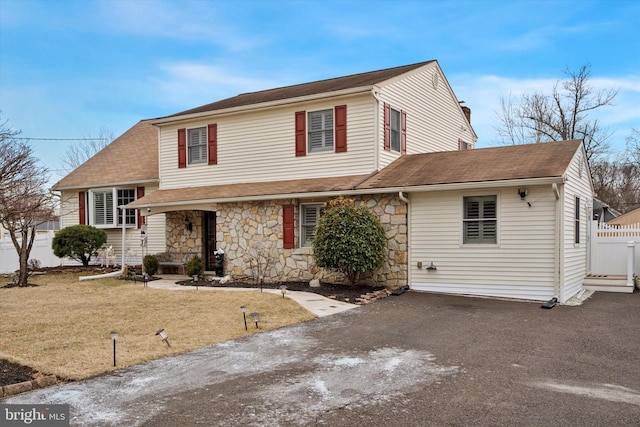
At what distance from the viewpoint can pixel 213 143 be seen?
1631cm

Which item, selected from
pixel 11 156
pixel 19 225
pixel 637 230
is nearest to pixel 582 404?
pixel 11 156

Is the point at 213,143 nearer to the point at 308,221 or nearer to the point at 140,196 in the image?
the point at 140,196

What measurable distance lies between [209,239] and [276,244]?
355cm

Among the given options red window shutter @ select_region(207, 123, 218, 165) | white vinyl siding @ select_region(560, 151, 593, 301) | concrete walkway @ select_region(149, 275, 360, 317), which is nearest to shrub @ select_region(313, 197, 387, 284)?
concrete walkway @ select_region(149, 275, 360, 317)

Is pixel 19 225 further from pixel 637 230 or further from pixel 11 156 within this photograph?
pixel 637 230

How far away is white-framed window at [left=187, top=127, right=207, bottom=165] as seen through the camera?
657 inches

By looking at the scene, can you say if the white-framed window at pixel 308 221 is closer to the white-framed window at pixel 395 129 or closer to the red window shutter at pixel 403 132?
the white-framed window at pixel 395 129

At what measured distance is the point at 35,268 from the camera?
742 inches

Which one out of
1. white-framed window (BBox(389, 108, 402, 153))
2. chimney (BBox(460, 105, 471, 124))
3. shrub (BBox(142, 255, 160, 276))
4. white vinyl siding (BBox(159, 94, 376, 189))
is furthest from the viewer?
chimney (BBox(460, 105, 471, 124))

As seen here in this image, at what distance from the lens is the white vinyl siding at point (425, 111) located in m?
14.4

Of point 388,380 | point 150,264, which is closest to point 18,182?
point 388,380

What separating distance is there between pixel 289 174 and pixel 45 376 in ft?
32.6

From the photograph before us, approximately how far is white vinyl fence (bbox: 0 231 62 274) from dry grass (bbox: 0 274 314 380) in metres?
6.48

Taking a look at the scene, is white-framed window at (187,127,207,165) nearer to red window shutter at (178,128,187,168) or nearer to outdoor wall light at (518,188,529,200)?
red window shutter at (178,128,187,168)
